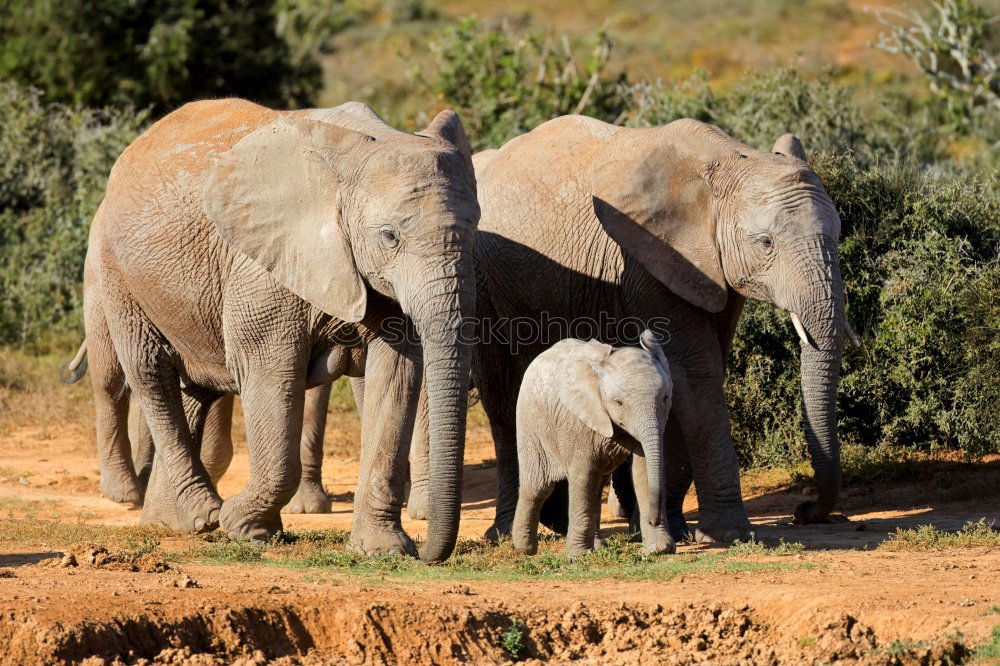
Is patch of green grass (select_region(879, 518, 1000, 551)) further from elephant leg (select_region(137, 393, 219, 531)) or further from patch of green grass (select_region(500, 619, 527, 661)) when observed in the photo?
elephant leg (select_region(137, 393, 219, 531))

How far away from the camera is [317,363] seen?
9.36 m

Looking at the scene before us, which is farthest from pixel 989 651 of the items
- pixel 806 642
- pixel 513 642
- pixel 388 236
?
pixel 388 236

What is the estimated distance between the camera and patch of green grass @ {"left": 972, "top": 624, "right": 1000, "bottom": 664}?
22.4 feet

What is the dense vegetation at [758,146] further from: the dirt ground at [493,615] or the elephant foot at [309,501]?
the dirt ground at [493,615]

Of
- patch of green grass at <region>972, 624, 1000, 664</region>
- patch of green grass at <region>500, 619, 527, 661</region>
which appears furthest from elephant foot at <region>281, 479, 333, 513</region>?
patch of green grass at <region>972, 624, 1000, 664</region>

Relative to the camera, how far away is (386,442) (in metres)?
9.07

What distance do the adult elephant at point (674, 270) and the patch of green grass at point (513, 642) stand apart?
1.72 m

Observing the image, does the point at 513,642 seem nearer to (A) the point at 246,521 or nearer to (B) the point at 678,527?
(A) the point at 246,521

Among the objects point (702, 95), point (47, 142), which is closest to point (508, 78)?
point (702, 95)

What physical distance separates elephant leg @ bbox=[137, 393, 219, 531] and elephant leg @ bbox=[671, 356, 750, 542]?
124 inches

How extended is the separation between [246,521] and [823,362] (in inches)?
137

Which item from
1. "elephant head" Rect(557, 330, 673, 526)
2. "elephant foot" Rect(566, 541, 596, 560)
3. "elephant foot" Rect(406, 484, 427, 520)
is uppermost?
"elephant head" Rect(557, 330, 673, 526)

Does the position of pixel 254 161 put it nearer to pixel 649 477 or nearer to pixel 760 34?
pixel 649 477

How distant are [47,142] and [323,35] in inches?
526
